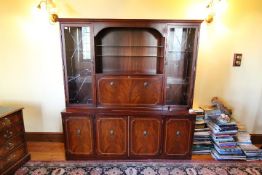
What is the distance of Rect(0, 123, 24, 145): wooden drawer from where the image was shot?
1940mm

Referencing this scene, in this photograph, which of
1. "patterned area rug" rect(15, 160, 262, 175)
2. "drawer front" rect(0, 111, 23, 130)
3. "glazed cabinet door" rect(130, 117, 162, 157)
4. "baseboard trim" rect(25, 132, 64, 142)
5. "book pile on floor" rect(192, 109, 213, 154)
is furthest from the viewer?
"baseboard trim" rect(25, 132, 64, 142)

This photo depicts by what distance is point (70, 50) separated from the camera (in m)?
2.30

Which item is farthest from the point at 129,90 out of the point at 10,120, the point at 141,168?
the point at 10,120

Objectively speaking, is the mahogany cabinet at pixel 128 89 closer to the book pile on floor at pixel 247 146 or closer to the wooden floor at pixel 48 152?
the wooden floor at pixel 48 152

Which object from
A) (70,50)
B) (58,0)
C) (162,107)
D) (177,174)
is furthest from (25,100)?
(177,174)

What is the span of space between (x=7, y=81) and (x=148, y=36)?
87.9 inches

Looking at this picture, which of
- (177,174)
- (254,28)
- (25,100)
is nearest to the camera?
(177,174)

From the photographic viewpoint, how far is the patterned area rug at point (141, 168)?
2.14 meters

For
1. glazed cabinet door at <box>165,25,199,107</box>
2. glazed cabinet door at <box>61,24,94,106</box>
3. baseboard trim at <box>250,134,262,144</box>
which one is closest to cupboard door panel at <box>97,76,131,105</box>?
glazed cabinet door at <box>61,24,94,106</box>

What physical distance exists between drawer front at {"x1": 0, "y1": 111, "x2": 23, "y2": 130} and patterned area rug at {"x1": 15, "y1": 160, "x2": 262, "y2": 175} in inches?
24.6

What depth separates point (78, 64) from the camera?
2.38m

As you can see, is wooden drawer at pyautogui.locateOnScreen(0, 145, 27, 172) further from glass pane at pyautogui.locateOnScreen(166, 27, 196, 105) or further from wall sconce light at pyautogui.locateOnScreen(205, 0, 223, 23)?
wall sconce light at pyautogui.locateOnScreen(205, 0, 223, 23)

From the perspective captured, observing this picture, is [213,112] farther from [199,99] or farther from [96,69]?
[96,69]

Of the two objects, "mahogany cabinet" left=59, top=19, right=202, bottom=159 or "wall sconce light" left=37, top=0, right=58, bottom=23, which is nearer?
"mahogany cabinet" left=59, top=19, right=202, bottom=159
